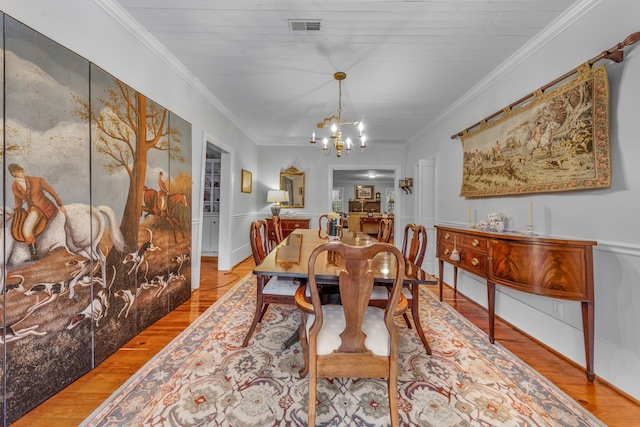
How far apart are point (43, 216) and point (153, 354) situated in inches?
45.8

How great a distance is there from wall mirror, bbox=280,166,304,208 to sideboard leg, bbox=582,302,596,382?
15.3 ft

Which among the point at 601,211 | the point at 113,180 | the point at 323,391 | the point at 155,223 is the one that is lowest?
the point at 323,391

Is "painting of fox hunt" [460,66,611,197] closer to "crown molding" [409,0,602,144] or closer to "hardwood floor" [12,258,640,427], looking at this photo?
"crown molding" [409,0,602,144]

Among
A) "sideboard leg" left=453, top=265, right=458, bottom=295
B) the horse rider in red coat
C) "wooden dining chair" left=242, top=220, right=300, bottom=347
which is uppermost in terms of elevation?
the horse rider in red coat

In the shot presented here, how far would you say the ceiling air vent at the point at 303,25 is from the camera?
1945 millimetres

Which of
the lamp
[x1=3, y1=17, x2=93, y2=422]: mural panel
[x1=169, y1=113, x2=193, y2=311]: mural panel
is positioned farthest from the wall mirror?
[x1=3, y1=17, x2=93, y2=422]: mural panel

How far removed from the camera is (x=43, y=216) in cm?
133

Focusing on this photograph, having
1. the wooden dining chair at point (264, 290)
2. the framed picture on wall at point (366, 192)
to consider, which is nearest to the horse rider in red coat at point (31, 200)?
the wooden dining chair at point (264, 290)

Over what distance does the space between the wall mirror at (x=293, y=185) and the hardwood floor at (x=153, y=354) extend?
332cm

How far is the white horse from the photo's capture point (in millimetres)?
1219

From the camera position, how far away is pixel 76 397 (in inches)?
55.0

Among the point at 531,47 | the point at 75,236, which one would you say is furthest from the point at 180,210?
the point at 531,47

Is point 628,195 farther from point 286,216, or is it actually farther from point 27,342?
point 286,216

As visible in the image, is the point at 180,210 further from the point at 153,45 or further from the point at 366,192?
the point at 366,192
